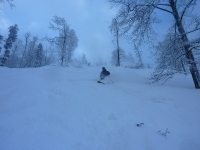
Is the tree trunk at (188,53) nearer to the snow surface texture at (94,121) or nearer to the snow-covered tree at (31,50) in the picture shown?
the snow surface texture at (94,121)

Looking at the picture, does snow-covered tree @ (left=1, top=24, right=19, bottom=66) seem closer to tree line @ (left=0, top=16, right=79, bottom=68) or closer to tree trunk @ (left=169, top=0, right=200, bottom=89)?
tree line @ (left=0, top=16, right=79, bottom=68)

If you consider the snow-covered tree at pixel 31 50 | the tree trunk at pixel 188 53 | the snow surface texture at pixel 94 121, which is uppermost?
the snow-covered tree at pixel 31 50

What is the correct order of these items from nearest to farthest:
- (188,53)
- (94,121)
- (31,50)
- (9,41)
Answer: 1. (94,121)
2. (188,53)
3. (9,41)
4. (31,50)

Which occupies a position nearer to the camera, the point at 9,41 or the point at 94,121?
the point at 94,121

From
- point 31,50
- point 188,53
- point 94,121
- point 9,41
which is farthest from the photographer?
point 31,50

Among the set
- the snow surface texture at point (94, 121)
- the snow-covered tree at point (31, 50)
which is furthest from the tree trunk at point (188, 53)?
the snow-covered tree at point (31, 50)

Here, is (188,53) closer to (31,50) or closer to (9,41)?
(9,41)

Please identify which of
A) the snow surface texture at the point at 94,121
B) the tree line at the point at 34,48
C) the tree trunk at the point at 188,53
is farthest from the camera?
the tree line at the point at 34,48

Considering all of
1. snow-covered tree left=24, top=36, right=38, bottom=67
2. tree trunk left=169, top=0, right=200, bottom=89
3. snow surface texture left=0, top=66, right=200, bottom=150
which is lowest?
snow surface texture left=0, top=66, right=200, bottom=150

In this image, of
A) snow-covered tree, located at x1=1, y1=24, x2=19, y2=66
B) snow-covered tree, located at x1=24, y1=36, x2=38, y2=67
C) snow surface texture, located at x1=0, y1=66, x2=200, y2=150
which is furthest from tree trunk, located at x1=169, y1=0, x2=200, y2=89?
snow-covered tree, located at x1=24, y1=36, x2=38, y2=67

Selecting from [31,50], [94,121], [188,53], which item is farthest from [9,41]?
[188,53]

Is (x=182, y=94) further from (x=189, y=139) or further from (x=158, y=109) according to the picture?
(x=189, y=139)

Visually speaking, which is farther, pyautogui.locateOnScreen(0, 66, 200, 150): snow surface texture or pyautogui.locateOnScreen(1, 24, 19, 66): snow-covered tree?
pyautogui.locateOnScreen(1, 24, 19, 66): snow-covered tree

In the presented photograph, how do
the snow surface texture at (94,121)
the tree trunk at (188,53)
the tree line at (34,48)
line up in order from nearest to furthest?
the snow surface texture at (94,121) → the tree trunk at (188,53) → the tree line at (34,48)
